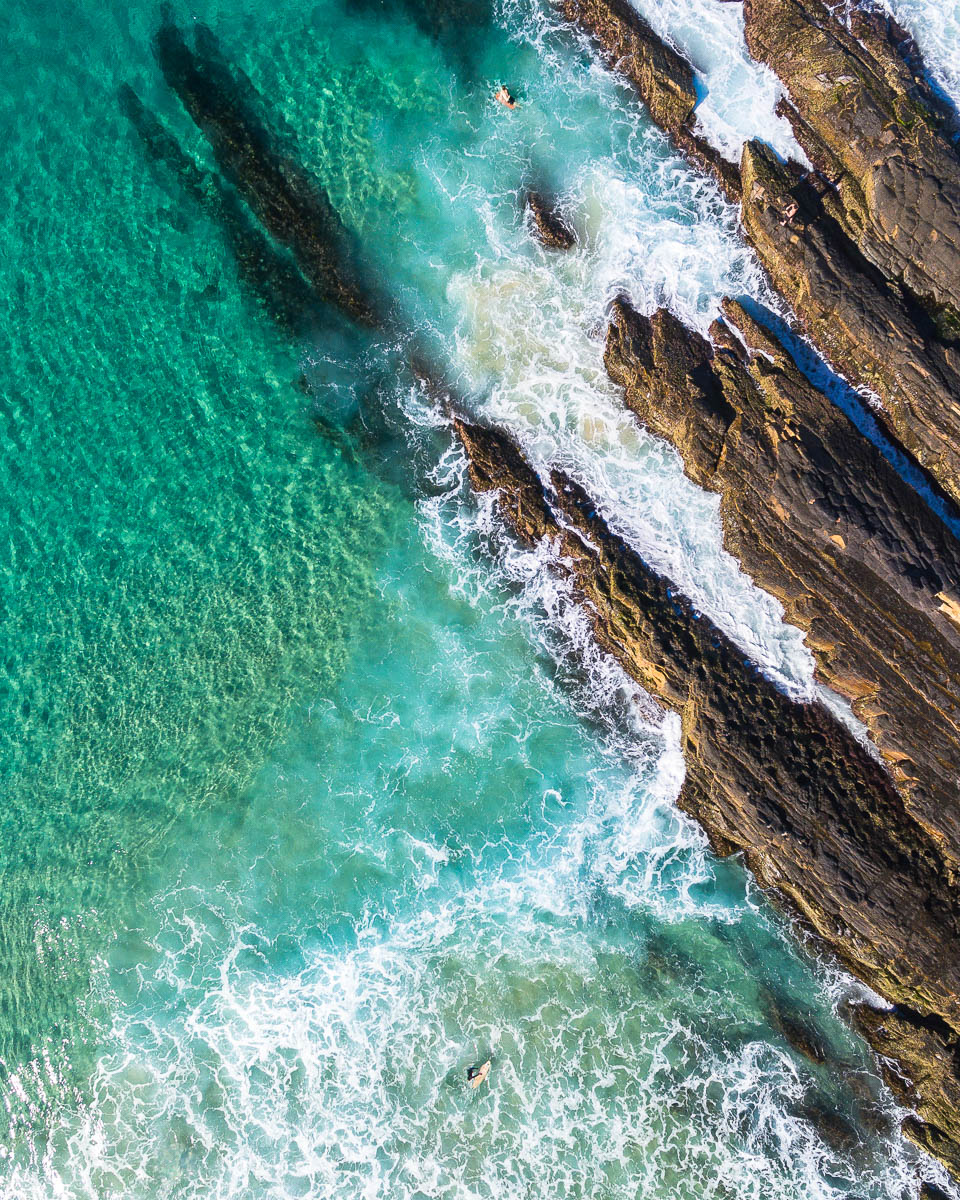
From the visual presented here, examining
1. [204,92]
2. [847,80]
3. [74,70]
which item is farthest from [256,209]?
[847,80]

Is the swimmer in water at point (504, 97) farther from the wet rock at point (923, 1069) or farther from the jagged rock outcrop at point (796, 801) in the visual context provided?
the wet rock at point (923, 1069)

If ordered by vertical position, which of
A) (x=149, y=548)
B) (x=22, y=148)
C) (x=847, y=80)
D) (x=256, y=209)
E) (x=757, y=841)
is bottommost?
(x=149, y=548)

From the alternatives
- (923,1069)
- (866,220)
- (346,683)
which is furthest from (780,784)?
(866,220)

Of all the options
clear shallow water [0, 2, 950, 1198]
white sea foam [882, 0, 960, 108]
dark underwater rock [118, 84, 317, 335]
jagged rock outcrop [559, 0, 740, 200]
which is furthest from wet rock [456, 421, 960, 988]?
white sea foam [882, 0, 960, 108]

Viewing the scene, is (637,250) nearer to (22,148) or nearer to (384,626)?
(384,626)

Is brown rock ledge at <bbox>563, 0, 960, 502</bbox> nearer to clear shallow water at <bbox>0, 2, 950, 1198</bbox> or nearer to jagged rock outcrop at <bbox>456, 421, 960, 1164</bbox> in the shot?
clear shallow water at <bbox>0, 2, 950, 1198</bbox>

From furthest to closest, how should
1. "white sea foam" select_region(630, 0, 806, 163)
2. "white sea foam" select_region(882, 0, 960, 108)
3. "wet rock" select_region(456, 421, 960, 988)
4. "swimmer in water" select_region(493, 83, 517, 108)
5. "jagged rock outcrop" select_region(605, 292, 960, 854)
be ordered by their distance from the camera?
"swimmer in water" select_region(493, 83, 517, 108)
"white sea foam" select_region(630, 0, 806, 163)
"white sea foam" select_region(882, 0, 960, 108)
"wet rock" select_region(456, 421, 960, 988)
"jagged rock outcrop" select_region(605, 292, 960, 854)
